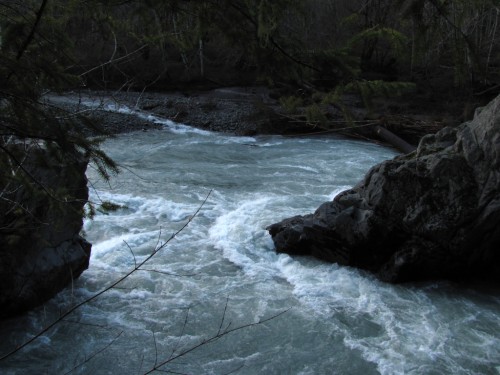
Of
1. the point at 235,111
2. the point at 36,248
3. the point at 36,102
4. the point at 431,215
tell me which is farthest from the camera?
the point at 235,111

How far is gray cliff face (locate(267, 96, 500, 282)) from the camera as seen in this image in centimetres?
768

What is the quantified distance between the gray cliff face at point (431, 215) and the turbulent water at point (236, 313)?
0.35m

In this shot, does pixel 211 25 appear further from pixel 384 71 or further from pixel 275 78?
pixel 384 71

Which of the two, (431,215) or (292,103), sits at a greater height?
(292,103)

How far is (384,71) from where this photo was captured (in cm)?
2594

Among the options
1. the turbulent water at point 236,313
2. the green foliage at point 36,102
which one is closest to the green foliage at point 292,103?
the turbulent water at point 236,313

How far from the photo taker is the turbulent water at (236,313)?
240 inches

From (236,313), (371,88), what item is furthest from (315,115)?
(236,313)

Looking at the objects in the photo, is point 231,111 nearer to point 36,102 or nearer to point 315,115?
point 315,115

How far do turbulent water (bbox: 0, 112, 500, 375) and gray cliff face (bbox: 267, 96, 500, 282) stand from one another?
350 mm

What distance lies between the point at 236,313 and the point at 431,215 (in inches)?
128

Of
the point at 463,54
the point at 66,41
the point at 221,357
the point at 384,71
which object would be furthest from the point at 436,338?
the point at 384,71

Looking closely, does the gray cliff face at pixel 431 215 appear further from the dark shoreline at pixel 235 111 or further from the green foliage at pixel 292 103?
the dark shoreline at pixel 235 111

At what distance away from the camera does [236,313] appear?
7.15 m
